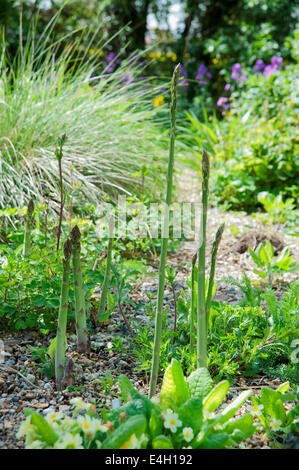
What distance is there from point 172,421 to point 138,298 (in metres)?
1.21

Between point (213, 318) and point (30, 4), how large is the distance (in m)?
7.45

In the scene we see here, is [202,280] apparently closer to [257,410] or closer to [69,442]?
[257,410]

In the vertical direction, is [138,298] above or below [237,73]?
below

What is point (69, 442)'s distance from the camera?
106 cm

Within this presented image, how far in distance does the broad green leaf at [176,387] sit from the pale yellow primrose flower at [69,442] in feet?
0.96

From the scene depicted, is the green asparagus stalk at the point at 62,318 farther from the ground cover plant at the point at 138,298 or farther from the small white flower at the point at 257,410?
the small white flower at the point at 257,410

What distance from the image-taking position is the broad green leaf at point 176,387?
Answer: 1.28 meters

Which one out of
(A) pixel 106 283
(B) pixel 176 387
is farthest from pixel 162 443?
(A) pixel 106 283

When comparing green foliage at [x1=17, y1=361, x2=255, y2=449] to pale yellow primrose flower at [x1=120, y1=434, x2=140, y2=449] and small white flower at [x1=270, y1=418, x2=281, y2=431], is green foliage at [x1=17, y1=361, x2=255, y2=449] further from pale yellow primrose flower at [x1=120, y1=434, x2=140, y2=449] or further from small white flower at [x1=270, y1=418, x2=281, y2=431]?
small white flower at [x1=270, y1=418, x2=281, y2=431]

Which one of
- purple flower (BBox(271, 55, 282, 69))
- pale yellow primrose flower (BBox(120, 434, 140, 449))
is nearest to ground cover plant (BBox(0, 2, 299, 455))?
pale yellow primrose flower (BBox(120, 434, 140, 449))

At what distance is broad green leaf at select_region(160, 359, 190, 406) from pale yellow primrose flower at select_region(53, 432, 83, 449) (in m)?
0.29

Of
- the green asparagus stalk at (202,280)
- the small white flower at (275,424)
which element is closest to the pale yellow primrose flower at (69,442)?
the green asparagus stalk at (202,280)
